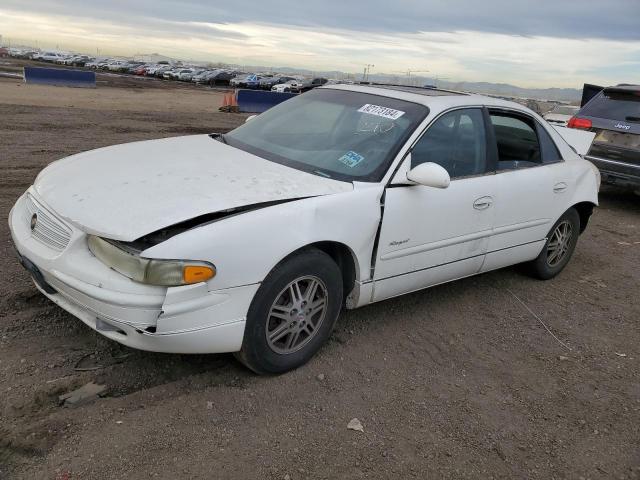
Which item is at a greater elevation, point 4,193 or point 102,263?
point 102,263

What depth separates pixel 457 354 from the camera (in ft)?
12.4

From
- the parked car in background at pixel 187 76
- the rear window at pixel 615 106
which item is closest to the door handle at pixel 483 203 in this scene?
the rear window at pixel 615 106

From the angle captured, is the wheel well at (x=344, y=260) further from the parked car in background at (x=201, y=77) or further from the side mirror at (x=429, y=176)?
the parked car in background at (x=201, y=77)

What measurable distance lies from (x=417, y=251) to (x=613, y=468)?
5.41 feet

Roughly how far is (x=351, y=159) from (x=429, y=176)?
0.53 meters

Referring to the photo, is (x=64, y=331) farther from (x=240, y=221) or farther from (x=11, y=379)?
(x=240, y=221)

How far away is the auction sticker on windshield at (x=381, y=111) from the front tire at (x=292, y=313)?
1.24 meters

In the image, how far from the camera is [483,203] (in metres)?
4.09

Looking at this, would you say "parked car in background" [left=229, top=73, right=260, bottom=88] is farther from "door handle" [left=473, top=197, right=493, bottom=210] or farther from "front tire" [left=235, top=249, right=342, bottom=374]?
"front tire" [left=235, top=249, right=342, bottom=374]

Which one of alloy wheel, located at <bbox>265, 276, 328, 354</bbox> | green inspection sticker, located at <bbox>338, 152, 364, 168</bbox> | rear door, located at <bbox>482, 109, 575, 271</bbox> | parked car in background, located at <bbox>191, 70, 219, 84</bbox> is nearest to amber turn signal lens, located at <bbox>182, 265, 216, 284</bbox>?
alloy wheel, located at <bbox>265, 276, 328, 354</bbox>

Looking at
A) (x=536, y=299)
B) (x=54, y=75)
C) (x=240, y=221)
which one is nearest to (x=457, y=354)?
(x=536, y=299)

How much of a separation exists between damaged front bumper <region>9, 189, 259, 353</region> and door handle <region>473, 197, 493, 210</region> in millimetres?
1941

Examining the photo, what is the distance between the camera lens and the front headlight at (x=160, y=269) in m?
2.62

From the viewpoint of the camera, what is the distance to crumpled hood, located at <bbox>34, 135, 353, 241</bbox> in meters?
2.77
